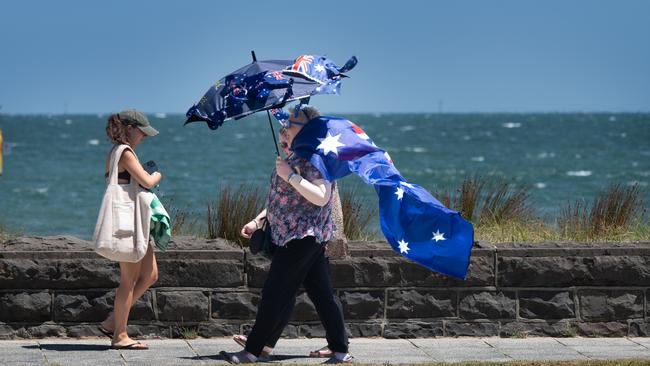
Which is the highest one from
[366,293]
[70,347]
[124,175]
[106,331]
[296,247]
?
[124,175]

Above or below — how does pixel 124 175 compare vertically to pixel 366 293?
above

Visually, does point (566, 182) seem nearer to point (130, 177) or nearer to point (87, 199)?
point (87, 199)

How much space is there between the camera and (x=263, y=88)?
7086mm

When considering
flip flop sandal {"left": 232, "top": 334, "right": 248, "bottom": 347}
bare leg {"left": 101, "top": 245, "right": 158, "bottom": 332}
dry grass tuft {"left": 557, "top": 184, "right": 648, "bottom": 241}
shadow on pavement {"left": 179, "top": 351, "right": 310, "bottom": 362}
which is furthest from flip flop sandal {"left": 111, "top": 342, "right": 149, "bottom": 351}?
dry grass tuft {"left": 557, "top": 184, "right": 648, "bottom": 241}

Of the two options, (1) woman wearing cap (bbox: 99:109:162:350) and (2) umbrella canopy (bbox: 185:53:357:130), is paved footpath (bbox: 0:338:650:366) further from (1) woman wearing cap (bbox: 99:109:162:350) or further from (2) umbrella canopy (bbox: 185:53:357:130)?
(2) umbrella canopy (bbox: 185:53:357:130)

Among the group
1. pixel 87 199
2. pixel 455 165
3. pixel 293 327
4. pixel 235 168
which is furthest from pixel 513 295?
pixel 455 165

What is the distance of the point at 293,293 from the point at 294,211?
1.75 ft

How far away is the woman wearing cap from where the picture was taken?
7527mm

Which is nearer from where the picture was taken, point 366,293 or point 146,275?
point 146,275

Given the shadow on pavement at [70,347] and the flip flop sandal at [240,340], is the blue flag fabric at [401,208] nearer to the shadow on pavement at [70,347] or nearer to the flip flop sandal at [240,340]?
the flip flop sandal at [240,340]

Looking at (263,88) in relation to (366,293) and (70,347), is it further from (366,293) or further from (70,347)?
(70,347)

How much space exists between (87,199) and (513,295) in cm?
2886

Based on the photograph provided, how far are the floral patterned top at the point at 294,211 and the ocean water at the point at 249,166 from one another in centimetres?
1186

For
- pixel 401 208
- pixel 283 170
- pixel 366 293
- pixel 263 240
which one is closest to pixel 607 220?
pixel 366 293
